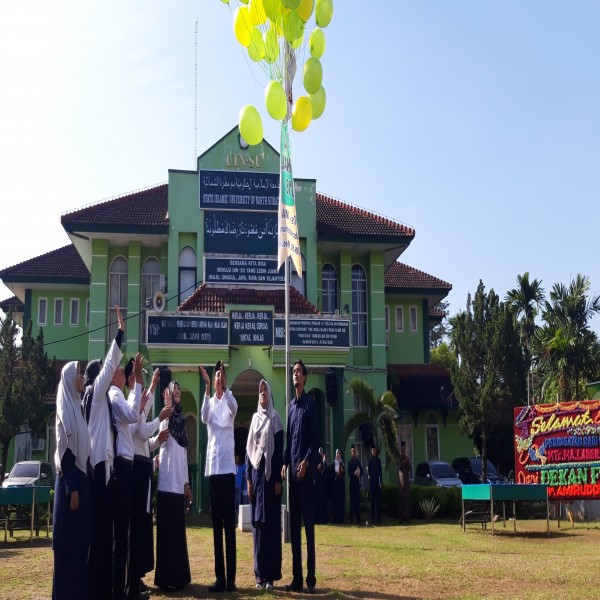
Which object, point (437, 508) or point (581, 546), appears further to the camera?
point (437, 508)

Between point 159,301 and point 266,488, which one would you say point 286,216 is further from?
point 159,301

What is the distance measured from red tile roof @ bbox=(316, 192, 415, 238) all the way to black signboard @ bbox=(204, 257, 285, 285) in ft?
9.26

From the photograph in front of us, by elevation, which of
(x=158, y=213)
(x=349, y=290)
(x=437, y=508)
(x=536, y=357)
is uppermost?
(x=158, y=213)

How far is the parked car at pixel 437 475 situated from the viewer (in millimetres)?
28069

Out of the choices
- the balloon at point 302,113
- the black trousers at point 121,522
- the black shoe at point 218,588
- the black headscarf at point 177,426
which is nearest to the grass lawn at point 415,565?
the black shoe at point 218,588

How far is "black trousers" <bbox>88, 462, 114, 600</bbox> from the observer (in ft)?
24.4

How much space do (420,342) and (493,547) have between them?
22.0 metres

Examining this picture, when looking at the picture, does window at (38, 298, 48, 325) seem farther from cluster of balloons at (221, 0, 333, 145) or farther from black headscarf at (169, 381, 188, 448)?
black headscarf at (169, 381, 188, 448)

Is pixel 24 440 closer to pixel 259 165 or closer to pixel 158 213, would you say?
pixel 158 213

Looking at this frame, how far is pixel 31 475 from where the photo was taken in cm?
2447

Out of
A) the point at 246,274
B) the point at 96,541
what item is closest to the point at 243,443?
the point at 246,274

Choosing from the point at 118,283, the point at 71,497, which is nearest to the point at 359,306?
the point at 118,283

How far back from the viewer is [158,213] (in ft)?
93.8

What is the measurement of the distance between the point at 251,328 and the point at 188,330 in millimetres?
1759
